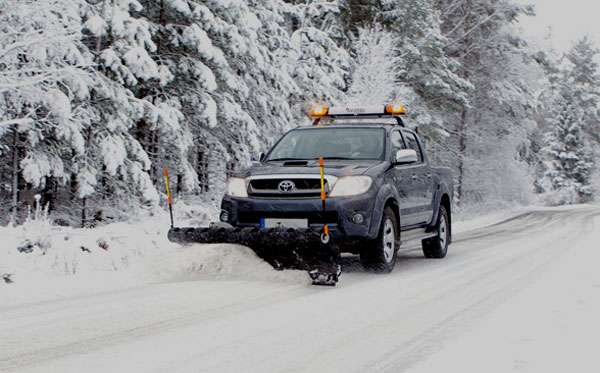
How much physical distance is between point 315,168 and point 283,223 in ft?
2.58

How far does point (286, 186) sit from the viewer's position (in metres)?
7.69

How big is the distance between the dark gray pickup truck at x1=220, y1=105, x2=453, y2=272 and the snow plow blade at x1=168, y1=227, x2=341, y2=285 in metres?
0.14

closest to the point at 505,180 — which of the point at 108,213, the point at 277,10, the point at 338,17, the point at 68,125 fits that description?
the point at 338,17

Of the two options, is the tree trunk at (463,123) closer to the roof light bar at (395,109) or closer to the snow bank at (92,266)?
the roof light bar at (395,109)

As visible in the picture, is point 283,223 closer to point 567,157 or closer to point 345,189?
point 345,189

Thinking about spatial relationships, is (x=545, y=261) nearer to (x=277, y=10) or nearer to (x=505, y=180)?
(x=277, y=10)

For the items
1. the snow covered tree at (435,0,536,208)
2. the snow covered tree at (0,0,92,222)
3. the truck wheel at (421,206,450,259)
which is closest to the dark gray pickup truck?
the truck wheel at (421,206,450,259)

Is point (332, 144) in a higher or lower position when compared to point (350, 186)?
higher

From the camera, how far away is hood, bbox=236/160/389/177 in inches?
306

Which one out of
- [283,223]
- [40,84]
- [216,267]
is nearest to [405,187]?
[283,223]

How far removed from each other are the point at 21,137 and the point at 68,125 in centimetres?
277

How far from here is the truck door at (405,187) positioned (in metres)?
8.73

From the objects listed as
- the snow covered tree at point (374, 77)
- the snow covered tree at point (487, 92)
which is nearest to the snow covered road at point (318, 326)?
the snow covered tree at point (374, 77)

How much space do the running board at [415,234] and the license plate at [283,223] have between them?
5.73ft
